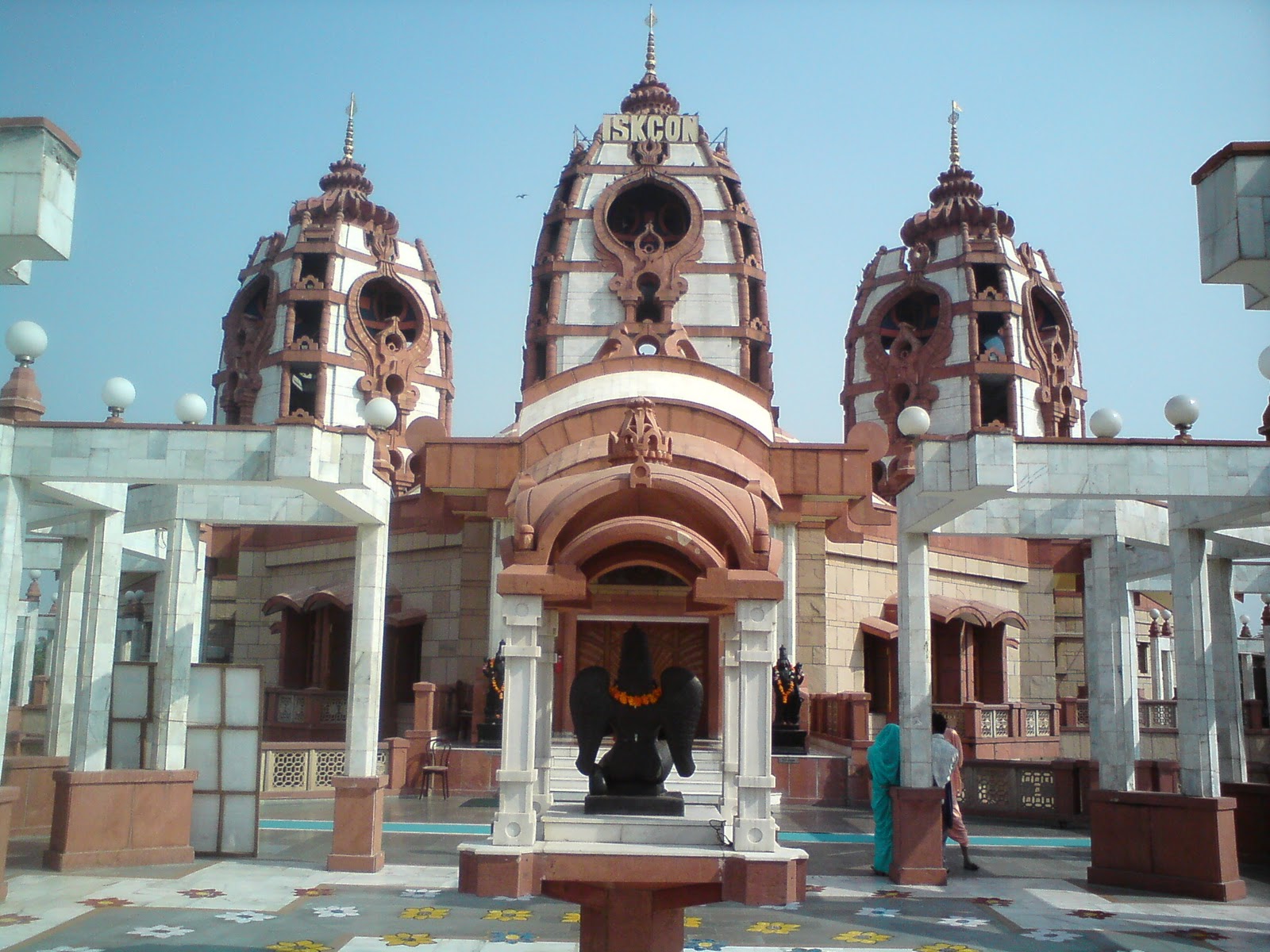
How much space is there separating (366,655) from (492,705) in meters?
9.15

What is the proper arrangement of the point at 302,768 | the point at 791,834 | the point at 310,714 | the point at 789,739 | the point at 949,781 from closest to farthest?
the point at 949,781 → the point at 791,834 → the point at 302,768 → the point at 789,739 → the point at 310,714

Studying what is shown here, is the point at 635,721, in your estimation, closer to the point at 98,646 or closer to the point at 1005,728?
the point at 98,646

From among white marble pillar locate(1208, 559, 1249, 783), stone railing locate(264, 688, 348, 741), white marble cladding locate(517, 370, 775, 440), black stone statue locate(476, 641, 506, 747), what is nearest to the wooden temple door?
black stone statue locate(476, 641, 506, 747)

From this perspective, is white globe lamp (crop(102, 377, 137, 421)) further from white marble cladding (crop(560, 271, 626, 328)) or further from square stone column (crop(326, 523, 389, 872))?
white marble cladding (crop(560, 271, 626, 328))

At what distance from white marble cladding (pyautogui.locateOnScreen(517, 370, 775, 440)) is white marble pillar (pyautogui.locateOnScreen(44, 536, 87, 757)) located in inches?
293

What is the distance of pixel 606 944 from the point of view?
25.6 ft

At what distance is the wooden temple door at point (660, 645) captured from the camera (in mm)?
23406

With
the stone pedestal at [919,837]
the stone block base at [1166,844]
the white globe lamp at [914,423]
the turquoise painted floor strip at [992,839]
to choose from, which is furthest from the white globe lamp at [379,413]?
the stone block base at [1166,844]

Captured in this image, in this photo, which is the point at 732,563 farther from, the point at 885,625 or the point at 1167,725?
the point at 1167,725

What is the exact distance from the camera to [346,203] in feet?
123

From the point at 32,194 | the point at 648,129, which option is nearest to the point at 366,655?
the point at 32,194

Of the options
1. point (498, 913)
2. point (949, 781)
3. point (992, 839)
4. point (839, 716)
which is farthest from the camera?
point (839, 716)

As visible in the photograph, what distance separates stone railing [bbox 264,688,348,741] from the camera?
960 inches

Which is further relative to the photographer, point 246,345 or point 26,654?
point 246,345
